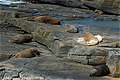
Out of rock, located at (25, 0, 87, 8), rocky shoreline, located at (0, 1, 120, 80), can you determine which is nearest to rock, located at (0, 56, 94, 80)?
rocky shoreline, located at (0, 1, 120, 80)

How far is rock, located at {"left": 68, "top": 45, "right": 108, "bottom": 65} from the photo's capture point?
10.2 metres

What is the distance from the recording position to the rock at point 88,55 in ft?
33.6

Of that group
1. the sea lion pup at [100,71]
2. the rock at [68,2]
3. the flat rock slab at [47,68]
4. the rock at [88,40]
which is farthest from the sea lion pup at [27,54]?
the rock at [68,2]

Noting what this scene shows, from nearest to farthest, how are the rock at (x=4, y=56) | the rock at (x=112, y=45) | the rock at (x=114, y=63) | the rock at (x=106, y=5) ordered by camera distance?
the rock at (x=114, y=63)
the rock at (x=4, y=56)
the rock at (x=112, y=45)
the rock at (x=106, y=5)

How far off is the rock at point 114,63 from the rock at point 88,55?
2.13 ft

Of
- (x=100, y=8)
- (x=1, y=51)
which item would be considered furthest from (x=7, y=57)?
(x=100, y=8)

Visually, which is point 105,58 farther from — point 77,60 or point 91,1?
point 91,1

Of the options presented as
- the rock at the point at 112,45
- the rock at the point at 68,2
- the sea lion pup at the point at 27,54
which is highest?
the rock at the point at 112,45

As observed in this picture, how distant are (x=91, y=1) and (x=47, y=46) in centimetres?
1817

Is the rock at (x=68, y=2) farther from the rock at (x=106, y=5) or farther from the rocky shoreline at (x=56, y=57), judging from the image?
the rocky shoreline at (x=56, y=57)

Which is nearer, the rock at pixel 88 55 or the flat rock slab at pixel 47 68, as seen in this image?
the flat rock slab at pixel 47 68

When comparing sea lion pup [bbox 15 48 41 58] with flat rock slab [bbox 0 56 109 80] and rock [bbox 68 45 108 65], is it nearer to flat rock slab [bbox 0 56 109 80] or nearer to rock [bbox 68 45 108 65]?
flat rock slab [bbox 0 56 109 80]

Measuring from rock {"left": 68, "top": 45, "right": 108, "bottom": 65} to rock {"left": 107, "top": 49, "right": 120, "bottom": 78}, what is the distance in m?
0.65

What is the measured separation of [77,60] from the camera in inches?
Answer: 407
